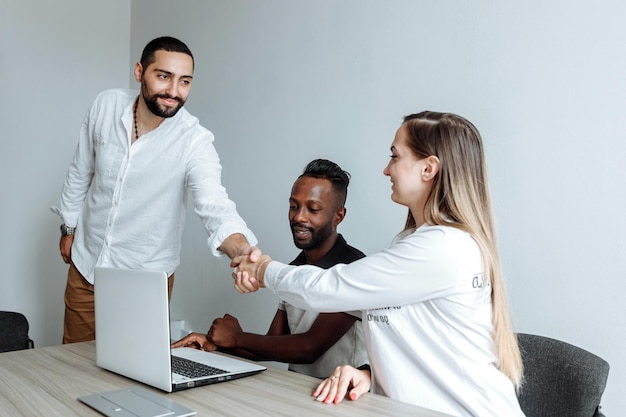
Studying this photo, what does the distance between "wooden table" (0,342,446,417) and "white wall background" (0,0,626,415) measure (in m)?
0.98

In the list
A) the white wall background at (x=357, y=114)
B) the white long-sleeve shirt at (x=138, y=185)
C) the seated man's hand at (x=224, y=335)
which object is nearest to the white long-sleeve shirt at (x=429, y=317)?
the seated man's hand at (x=224, y=335)

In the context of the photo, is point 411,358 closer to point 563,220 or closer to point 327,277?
point 327,277

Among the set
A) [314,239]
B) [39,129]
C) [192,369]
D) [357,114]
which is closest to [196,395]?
[192,369]

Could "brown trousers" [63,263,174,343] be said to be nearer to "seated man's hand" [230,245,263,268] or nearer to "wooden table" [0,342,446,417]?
"seated man's hand" [230,245,263,268]

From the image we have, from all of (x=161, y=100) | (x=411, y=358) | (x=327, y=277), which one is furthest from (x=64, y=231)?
(x=411, y=358)

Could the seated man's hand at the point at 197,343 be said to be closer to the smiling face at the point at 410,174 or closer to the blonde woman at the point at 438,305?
the blonde woman at the point at 438,305

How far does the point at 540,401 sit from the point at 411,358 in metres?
0.38

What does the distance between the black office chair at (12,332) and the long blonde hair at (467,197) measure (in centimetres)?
169

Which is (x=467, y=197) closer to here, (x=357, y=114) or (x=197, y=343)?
(x=197, y=343)

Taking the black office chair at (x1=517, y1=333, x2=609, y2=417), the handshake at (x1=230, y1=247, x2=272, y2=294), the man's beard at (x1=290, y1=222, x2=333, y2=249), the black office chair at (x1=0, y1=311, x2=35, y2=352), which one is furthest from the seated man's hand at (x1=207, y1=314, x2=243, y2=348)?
the black office chair at (x1=0, y1=311, x2=35, y2=352)

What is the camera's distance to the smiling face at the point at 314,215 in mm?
2037

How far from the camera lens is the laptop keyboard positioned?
1.29 m

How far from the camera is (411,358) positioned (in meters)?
1.28

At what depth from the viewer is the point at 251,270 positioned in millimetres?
1632
